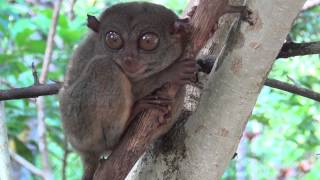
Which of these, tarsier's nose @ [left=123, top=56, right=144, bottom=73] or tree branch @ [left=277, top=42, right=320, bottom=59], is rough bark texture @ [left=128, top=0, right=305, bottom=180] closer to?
tree branch @ [left=277, top=42, right=320, bottom=59]

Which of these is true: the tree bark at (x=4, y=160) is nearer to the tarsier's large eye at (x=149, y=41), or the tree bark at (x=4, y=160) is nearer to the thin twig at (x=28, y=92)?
the thin twig at (x=28, y=92)

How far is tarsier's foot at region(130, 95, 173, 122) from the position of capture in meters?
2.23

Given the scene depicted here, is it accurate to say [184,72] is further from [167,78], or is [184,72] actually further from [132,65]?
[132,65]

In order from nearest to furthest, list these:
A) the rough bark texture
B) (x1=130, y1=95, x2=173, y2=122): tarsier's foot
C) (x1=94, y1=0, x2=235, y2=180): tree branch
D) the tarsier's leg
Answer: the rough bark texture
(x1=94, y1=0, x2=235, y2=180): tree branch
(x1=130, y1=95, x2=173, y2=122): tarsier's foot
the tarsier's leg

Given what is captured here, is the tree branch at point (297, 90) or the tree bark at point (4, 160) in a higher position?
the tree branch at point (297, 90)

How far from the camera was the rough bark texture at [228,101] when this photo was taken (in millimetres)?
1971

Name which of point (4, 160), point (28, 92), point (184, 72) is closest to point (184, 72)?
point (184, 72)

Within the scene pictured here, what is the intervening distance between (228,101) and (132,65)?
520 mm

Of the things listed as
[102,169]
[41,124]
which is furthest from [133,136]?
[41,124]

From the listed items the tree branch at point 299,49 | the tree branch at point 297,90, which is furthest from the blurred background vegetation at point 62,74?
the tree branch at point 299,49

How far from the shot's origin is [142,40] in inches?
96.3

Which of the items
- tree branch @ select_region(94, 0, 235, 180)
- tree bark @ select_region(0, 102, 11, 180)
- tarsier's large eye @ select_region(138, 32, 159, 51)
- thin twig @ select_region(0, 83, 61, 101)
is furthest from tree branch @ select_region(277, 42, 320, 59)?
tree bark @ select_region(0, 102, 11, 180)

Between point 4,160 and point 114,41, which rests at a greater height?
point 114,41

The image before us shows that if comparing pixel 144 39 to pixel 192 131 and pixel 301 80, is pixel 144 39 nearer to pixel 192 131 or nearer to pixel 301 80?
pixel 192 131
